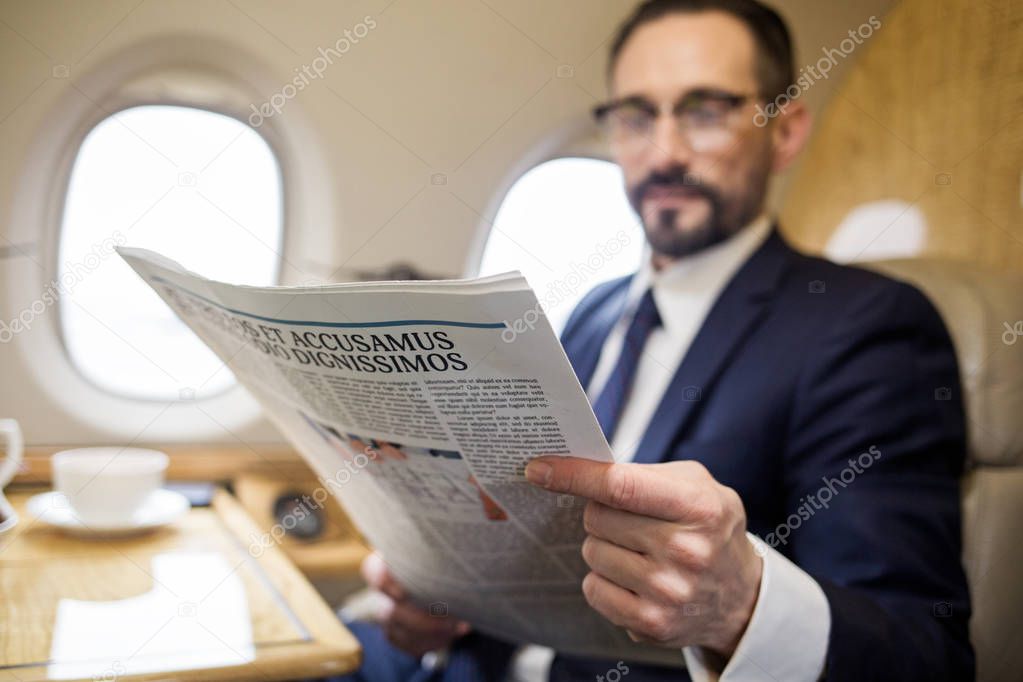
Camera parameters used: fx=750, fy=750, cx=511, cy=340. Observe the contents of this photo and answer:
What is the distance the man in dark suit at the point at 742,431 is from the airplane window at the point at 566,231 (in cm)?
25

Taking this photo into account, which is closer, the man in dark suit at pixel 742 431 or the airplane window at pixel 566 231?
the man in dark suit at pixel 742 431

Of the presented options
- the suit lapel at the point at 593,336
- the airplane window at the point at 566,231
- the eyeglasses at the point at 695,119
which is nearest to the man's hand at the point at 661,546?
the suit lapel at the point at 593,336

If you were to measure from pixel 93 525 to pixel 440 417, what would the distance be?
60 cm

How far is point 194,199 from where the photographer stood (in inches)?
55.7

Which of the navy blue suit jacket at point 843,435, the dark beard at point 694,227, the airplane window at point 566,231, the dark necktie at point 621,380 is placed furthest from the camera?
the airplane window at point 566,231

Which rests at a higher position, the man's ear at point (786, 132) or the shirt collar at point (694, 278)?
the man's ear at point (786, 132)

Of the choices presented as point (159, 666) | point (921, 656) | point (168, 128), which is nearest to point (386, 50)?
point (168, 128)

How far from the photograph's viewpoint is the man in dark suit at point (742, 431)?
0.53m

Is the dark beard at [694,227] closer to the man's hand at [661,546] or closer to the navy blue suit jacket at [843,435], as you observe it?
the navy blue suit jacket at [843,435]

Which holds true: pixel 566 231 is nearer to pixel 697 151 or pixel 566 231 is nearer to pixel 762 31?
pixel 697 151

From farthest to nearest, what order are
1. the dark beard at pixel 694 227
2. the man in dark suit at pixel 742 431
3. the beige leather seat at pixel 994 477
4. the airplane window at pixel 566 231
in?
the airplane window at pixel 566 231 → the dark beard at pixel 694 227 → the beige leather seat at pixel 994 477 → the man in dark suit at pixel 742 431

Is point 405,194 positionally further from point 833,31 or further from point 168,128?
point 833,31

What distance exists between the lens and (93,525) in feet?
2.83

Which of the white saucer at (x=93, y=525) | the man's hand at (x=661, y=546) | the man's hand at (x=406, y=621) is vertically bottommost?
the man's hand at (x=406, y=621)
